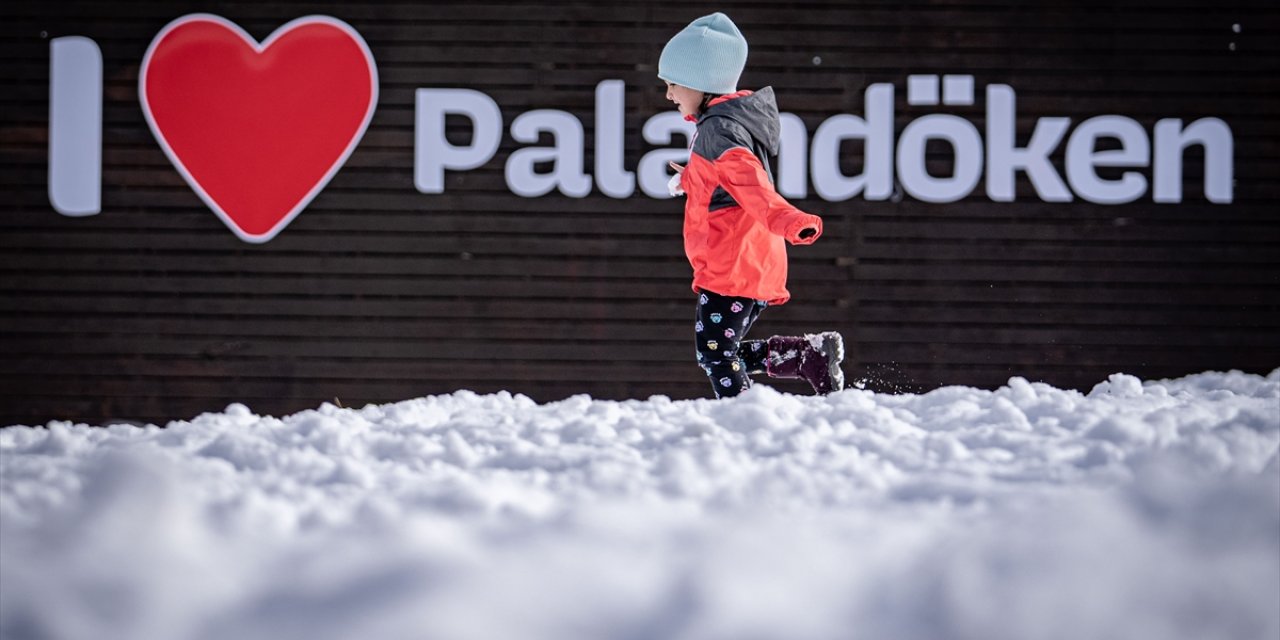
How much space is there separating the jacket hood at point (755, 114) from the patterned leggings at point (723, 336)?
62cm

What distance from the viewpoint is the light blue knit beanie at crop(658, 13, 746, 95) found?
417 cm

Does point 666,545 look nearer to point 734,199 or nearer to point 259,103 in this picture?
point 734,199

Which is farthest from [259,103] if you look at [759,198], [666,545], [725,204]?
[666,545]

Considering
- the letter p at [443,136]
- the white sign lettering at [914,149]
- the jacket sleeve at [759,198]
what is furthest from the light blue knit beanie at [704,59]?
the letter p at [443,136]

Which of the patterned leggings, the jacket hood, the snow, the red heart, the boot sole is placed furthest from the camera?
the red heart

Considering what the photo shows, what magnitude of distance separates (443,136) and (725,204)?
280 cm

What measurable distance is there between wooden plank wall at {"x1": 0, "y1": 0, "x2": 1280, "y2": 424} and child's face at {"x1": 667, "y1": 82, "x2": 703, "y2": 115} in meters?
2.07

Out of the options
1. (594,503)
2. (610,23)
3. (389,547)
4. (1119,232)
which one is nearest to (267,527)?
(389,547)

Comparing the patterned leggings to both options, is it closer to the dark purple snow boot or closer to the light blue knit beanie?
the dark purple snow boot

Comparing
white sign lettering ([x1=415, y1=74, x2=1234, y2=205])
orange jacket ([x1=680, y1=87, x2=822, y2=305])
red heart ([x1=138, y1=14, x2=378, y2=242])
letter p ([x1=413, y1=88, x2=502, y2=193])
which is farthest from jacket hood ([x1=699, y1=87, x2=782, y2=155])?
red heart ([x1=138, y1=14, x2=378, y2=242])

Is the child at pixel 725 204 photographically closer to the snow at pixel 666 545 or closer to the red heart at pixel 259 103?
the snow at pixel 666 545

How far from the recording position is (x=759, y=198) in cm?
388

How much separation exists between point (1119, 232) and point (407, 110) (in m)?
4.26

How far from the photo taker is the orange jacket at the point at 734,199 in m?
3.96
